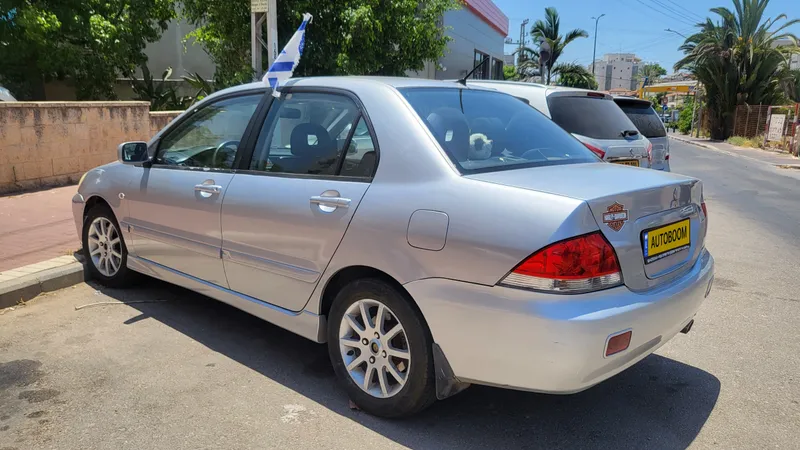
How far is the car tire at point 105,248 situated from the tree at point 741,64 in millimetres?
33887

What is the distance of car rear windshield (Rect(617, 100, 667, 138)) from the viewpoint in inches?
329

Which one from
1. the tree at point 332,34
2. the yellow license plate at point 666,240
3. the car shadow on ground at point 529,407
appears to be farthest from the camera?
the tree at point 332,34

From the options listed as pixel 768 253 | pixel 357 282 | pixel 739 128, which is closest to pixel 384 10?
pixel 768 253

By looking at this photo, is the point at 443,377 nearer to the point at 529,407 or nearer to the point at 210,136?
the point at 529,407

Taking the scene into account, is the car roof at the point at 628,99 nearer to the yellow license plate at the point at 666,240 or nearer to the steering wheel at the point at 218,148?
the yellow license plate at the point at 666,240

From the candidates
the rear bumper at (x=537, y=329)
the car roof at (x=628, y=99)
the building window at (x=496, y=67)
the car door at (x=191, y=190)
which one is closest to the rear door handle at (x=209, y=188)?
the car door at (x=191, y=190)

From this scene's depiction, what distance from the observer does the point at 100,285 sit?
5305 millimetres

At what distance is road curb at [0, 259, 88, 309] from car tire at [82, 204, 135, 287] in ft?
0.50

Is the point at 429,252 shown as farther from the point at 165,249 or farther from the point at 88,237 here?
the point at 88,237

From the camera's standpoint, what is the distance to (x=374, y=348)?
10.2 feet

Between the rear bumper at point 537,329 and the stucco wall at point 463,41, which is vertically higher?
the stucco wall at point 463,41

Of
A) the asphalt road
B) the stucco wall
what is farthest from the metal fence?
the asphalt road

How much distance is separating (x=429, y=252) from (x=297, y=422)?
3.83ft

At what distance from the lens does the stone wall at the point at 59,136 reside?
8.76 meters
